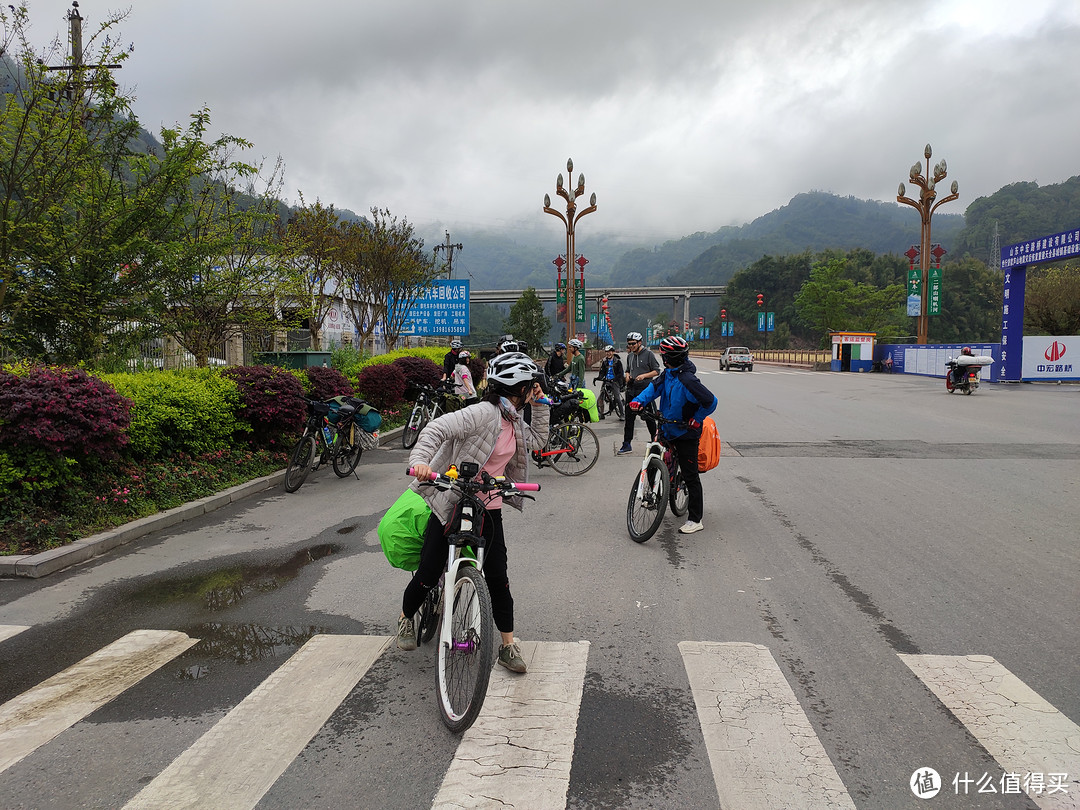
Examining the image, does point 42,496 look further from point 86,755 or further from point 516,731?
point 516,731

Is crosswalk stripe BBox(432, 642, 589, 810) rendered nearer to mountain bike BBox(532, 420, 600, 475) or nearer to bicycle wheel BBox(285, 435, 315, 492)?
bicycle wheel BBox(285, 435, 315, 492)

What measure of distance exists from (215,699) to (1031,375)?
110ft

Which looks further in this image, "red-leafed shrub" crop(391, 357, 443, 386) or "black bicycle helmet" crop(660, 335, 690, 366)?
"red-leafed shrub" crop(391, 357, 443, 386)

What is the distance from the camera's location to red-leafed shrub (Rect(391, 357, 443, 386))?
16.2m

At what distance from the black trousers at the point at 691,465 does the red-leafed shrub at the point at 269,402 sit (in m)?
5.32

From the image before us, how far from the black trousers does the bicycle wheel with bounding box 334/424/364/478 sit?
15.4 feet

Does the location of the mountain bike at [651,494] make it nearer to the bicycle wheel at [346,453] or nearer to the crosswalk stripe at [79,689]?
the crosswalk stripe at [79,689]

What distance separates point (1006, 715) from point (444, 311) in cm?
2752

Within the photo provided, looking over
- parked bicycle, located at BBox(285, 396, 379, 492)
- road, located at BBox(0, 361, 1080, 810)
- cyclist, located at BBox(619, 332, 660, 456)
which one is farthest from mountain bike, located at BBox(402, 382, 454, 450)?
road, located at BBox(0, 361, 1080, 810)

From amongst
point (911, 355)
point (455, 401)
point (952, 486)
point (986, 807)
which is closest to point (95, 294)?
point (455, 401)

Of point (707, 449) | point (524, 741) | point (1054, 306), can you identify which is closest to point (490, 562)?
point (524, 741)

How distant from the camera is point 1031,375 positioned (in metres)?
29.0

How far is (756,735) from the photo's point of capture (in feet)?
10.4

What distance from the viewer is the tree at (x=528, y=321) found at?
4616 cm
